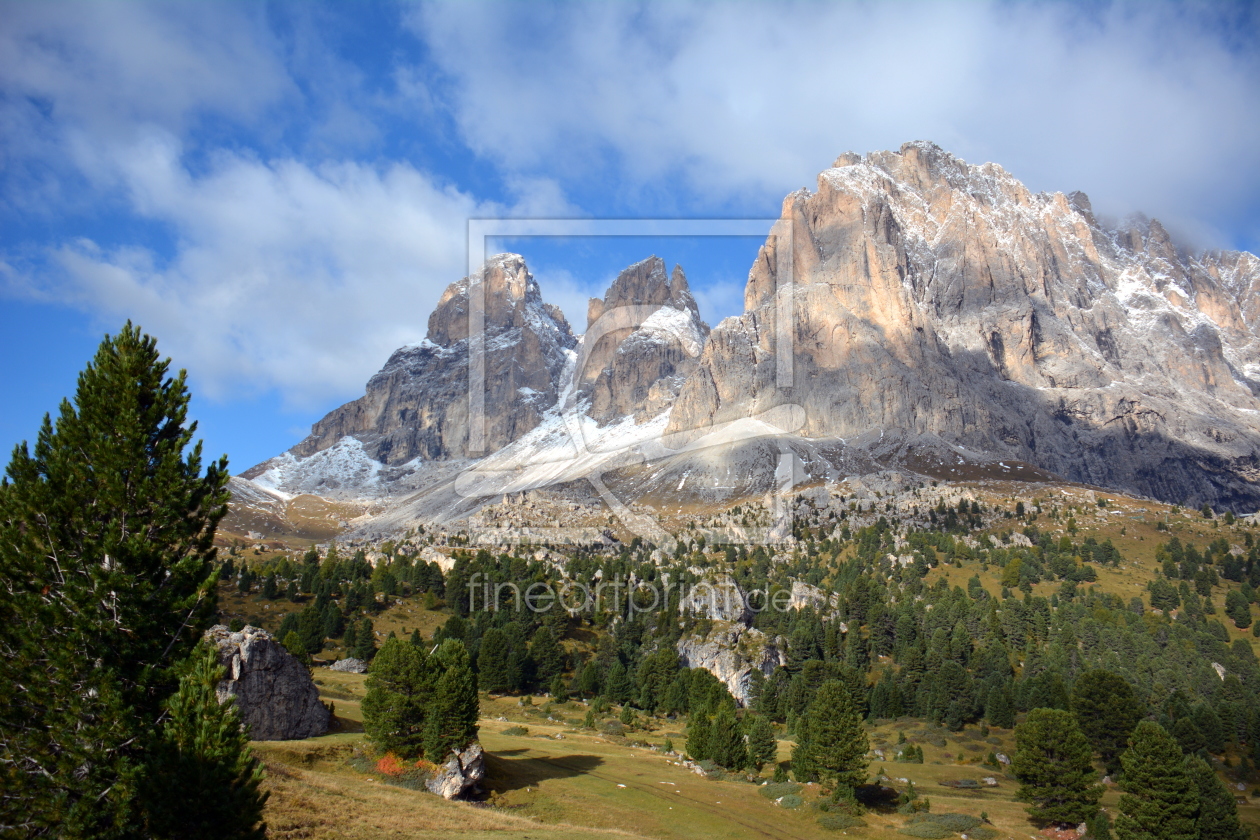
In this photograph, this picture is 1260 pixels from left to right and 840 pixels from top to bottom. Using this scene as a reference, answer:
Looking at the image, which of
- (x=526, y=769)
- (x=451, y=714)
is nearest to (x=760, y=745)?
(x=526, y=769)

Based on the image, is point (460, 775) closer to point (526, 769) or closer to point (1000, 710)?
point (526, 769)

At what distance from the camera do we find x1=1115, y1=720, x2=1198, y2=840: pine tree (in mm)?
49781

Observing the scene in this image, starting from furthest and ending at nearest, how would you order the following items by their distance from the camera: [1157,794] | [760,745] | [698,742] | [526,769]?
[760,745]
[698,742]
[1157,794]
[526,769]

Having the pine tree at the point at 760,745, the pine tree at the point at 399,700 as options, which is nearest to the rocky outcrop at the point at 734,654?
the pine tree at the point at 760,745

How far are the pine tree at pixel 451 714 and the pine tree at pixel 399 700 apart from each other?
1.00 meters

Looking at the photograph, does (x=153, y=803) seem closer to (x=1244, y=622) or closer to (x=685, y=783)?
(x=685, y=783)

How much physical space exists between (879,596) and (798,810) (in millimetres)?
92422

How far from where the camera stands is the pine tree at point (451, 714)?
4353 cm

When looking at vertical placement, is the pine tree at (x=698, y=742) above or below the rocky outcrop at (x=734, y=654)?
below

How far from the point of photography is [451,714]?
1766 inches

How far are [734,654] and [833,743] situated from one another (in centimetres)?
5370

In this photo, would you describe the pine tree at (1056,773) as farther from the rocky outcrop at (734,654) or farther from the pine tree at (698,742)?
the rocky outcrop at (734,654)

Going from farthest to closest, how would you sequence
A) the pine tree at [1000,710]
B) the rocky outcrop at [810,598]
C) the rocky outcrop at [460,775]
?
→ the rocky outcrop at [810,598]
the pine tree at [1000,710]
the rocky outcrop at [460,775]

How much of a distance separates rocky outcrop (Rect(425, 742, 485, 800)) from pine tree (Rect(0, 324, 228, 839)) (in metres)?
26.2
